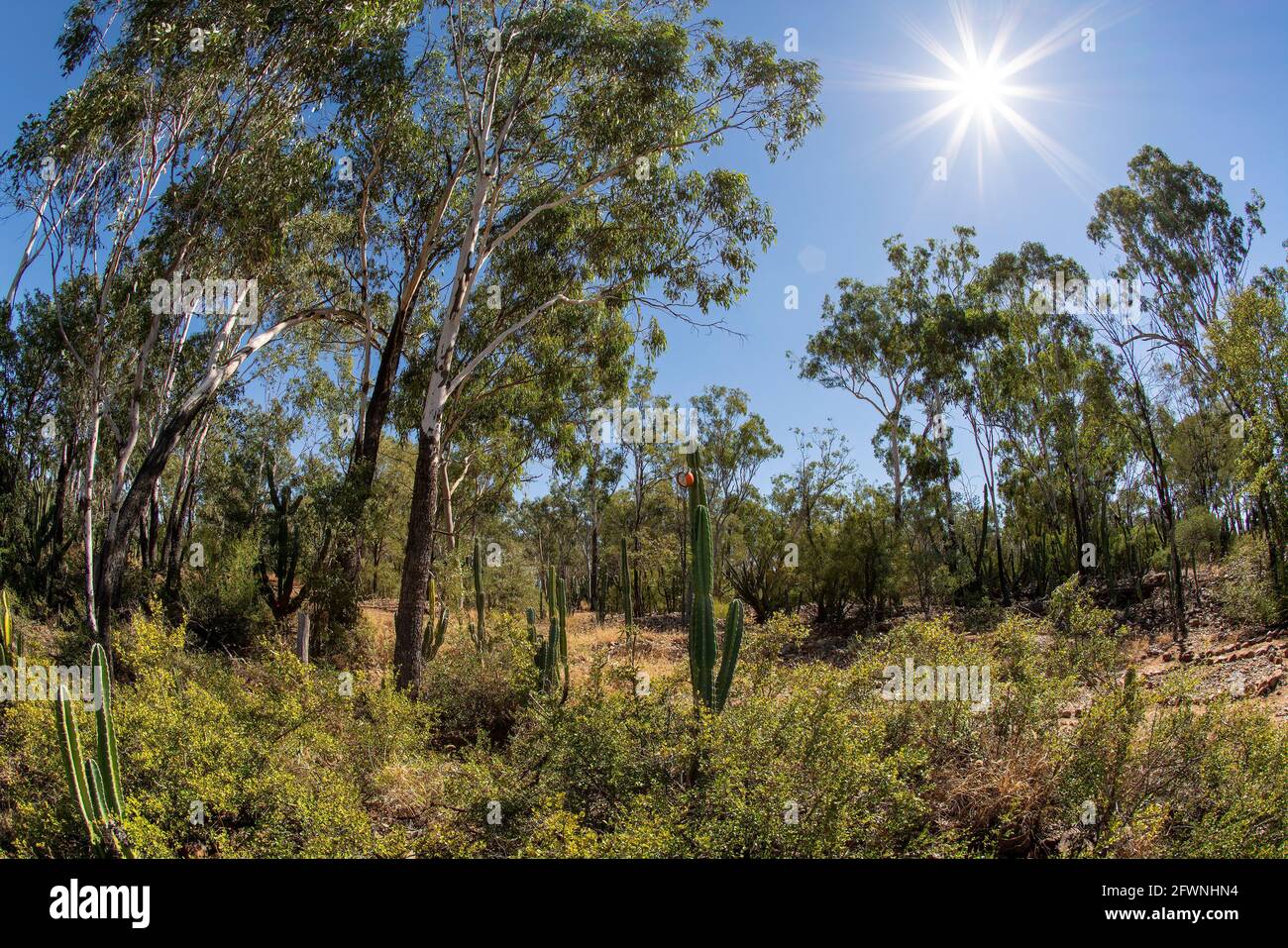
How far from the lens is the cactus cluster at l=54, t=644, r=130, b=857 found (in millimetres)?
3814

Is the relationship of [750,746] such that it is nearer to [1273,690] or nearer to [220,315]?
[1273,690]

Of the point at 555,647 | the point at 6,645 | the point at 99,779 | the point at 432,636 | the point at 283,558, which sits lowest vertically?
the point at 432,636

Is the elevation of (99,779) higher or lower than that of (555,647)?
lower

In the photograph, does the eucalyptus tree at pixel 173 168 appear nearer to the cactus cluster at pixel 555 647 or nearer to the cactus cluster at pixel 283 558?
the cactus cluster at pixel 283 558

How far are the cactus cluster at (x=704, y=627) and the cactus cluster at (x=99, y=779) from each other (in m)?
3.39

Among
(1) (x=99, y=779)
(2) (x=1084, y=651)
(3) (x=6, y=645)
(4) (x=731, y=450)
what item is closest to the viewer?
(1) (x=99, y=779)

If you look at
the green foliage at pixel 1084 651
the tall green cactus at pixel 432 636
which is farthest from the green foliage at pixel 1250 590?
the tall green cactus at pixel 432 636

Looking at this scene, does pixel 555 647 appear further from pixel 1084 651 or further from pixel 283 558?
pixel 283 558

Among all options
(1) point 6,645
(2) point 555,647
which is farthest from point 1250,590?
(1) point 6,645

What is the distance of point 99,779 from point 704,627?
3668mm

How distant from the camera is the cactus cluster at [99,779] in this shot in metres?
3.81

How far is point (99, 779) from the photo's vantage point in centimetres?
404

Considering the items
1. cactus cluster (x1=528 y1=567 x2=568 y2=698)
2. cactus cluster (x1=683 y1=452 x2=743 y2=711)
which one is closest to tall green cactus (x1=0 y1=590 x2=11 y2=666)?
cactus cluster (x1=528 y1=567 x2=568 y2=698)
